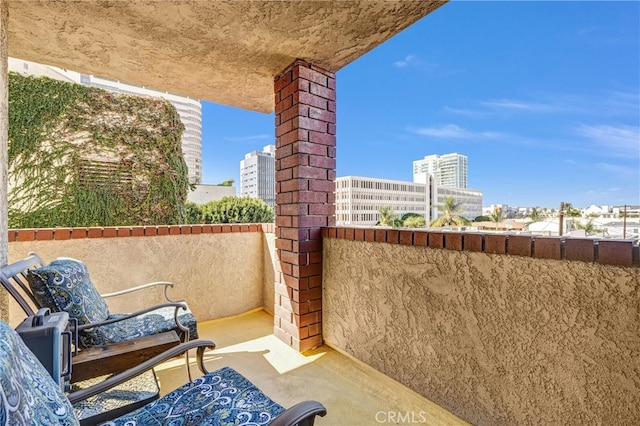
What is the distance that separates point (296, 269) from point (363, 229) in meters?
0.70

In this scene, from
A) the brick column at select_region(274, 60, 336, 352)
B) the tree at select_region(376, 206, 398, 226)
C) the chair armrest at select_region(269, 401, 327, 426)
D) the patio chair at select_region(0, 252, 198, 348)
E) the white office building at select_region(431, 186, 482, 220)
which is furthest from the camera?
the white office building at select_region(431, 186, 482, 220)

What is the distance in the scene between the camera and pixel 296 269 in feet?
8.13

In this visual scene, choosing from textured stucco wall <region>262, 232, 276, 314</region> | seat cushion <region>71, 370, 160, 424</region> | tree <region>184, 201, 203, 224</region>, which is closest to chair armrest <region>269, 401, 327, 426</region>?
seat cushion <region>71, 370, 160, 424</region>

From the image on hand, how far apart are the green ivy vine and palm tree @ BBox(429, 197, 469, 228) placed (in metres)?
36.1

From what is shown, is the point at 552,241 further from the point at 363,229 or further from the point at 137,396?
the point at 137,396

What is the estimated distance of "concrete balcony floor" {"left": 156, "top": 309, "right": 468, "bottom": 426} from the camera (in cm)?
172

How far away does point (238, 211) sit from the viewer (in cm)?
595

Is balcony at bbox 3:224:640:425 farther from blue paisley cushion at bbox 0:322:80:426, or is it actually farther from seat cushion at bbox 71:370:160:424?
blue paisley cushion at bbox 0:322:80:426

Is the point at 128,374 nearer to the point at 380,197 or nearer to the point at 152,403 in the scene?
the point at 152,403

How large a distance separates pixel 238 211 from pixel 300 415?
532 centimetres

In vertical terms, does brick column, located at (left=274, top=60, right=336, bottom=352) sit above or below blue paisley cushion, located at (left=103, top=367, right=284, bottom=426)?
above

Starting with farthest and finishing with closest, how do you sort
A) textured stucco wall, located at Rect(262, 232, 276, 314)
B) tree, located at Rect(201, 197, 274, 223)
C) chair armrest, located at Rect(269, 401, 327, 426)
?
1. tree, located at Rect(201, 197, 274, 223)
2. textured stucco wall, located at Rect(262, 232, 276, 314)
3. chair armrest, located at Rect(269, 401, 327, 426)

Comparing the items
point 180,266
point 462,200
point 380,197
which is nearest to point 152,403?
point 180,266

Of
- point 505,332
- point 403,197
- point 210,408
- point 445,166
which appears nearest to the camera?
point 210,408
